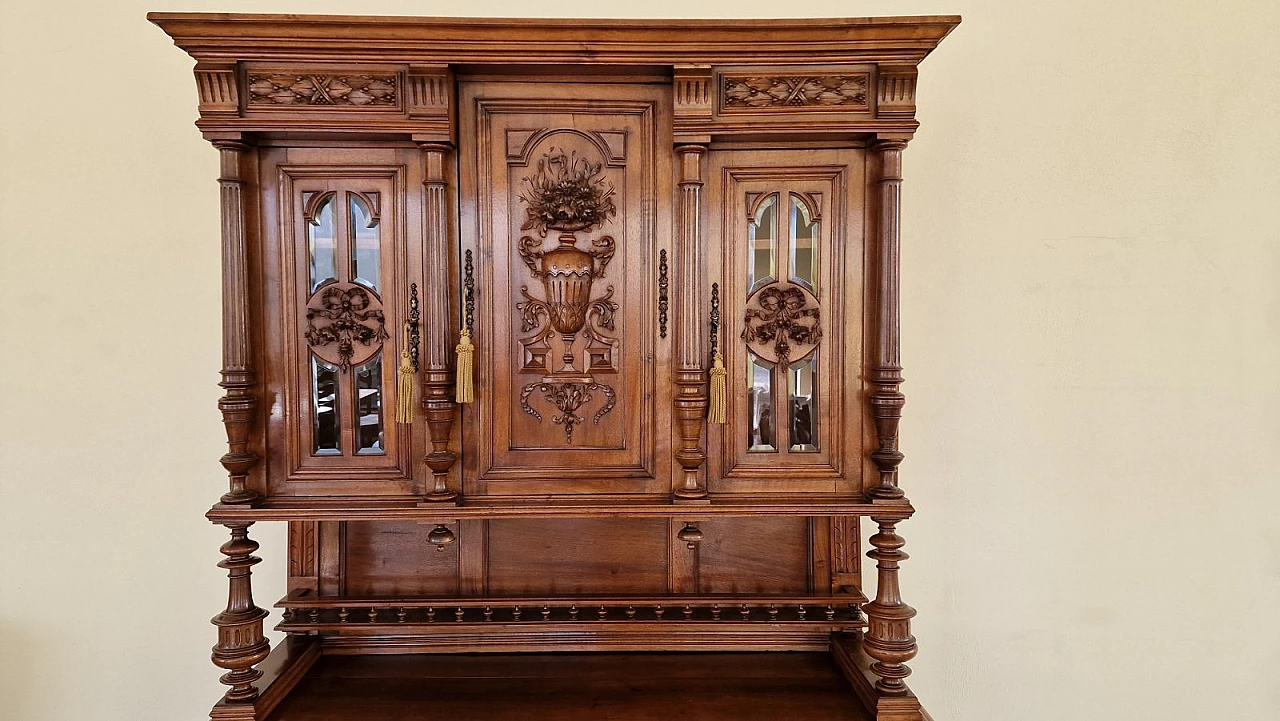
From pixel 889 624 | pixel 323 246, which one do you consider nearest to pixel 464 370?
pixel 323 246

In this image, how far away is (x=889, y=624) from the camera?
1756 mm

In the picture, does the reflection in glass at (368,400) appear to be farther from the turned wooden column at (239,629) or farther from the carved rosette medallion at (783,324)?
the carved rosette medallion at (783,324)

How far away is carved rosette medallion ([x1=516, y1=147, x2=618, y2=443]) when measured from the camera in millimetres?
1760

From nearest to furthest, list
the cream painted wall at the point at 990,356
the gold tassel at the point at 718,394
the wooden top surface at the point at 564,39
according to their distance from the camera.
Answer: the wooden top surface at the point at 564,39 → the gold tassel at the point at 718,394 → the cream painted wall at the point at 990,356

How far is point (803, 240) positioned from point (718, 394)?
0.49 m

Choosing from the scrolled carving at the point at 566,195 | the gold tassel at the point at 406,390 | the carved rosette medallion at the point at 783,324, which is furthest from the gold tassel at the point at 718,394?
the gold tassel at the point at 406,390

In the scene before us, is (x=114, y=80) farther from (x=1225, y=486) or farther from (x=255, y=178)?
(x=1225, y=486)

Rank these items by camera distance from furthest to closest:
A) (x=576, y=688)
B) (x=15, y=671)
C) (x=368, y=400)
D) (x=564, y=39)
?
(x=15, y=671), (x=576, y=688), (x=368, y=400), (x=564, y=39)

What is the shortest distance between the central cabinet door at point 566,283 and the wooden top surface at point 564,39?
0.35 feet

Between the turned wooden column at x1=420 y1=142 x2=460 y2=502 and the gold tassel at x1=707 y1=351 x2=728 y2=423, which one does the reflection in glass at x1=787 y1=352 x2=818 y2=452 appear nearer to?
the gold tassel at x1=707 y1=351 x2=728 y2=423

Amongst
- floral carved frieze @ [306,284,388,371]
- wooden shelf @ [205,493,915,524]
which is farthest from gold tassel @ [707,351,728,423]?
floral carved frieze @ [306,284,388,371]

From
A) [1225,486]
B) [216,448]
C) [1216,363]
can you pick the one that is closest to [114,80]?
[216,448]

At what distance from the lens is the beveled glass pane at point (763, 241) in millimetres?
1771

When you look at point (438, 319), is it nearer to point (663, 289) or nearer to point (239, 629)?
point (663, 289)
